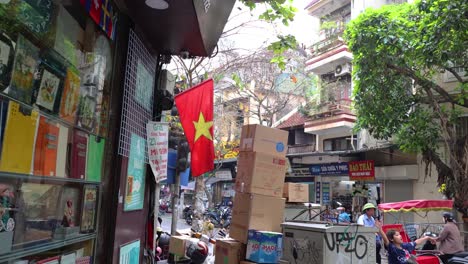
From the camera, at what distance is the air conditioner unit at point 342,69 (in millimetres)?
20203

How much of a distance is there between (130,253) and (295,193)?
4.12m

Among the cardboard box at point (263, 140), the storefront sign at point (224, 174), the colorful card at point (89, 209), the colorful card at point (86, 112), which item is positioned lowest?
the colorful card at point (89, 209)

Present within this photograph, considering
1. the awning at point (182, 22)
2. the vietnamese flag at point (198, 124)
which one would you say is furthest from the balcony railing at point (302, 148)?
the awning at point (182, 22)

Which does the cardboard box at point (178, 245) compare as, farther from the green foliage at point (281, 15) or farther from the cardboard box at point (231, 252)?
the green foliage at point (281, 15)

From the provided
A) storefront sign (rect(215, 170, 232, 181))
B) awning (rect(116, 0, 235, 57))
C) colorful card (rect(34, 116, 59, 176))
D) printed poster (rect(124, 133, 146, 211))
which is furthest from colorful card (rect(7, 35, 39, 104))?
storefront sign (rect(215, 170, 232, 181))

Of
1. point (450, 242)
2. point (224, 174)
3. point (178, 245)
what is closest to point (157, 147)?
point (178, 245)

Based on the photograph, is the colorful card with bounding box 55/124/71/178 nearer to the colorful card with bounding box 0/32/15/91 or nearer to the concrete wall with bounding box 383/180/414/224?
A: the colorful card with bounding box 0/32/15/91

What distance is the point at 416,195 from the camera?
1587 cm

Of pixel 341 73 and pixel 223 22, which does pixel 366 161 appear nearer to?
pixel 341 73

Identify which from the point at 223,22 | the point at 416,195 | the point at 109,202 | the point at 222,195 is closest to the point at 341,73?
the point at 416,195

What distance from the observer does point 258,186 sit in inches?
255

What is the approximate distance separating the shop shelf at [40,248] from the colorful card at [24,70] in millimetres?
829

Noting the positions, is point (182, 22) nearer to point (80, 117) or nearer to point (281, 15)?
point (80, 117)

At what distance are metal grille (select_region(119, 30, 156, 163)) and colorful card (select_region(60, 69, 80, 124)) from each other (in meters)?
0.82
